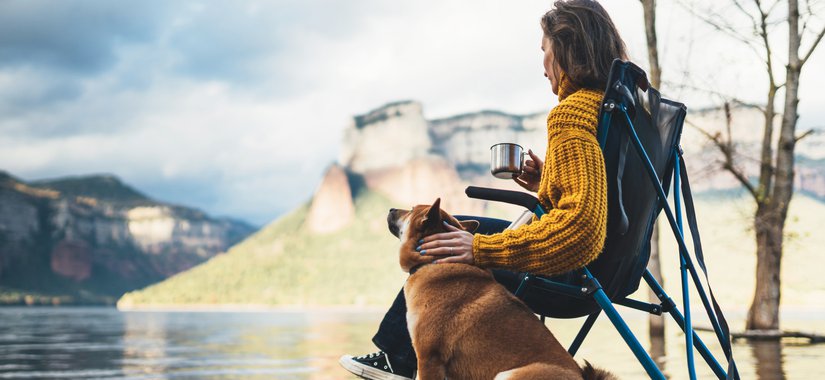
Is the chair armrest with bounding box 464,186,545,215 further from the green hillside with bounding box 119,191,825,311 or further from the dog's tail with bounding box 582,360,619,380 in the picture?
the green hillside with bounding box 119,191,825,311

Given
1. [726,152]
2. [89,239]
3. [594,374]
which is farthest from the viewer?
[89,239]

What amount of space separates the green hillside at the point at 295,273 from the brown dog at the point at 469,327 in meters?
91.9

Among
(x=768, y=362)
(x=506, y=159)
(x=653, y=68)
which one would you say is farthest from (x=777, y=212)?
(x=506, y=159)

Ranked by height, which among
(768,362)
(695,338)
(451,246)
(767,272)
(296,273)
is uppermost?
(451,246)

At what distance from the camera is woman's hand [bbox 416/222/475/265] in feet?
7.46

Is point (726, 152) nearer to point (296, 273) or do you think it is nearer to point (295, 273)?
point (295, 273)

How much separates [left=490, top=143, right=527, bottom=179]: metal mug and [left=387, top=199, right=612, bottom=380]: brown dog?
0.32 m

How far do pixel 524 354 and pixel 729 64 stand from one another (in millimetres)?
11921

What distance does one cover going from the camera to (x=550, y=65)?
7.97 ft

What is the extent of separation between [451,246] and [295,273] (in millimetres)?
103614

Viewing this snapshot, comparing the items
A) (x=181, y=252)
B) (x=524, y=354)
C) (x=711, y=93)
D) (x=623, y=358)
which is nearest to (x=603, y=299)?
(x=524, y=354)

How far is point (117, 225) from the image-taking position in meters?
159

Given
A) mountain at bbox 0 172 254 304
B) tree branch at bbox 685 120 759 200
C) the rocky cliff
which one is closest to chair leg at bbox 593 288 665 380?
tree branch at bbox 685 120 759 200

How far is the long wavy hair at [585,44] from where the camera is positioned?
231cm
